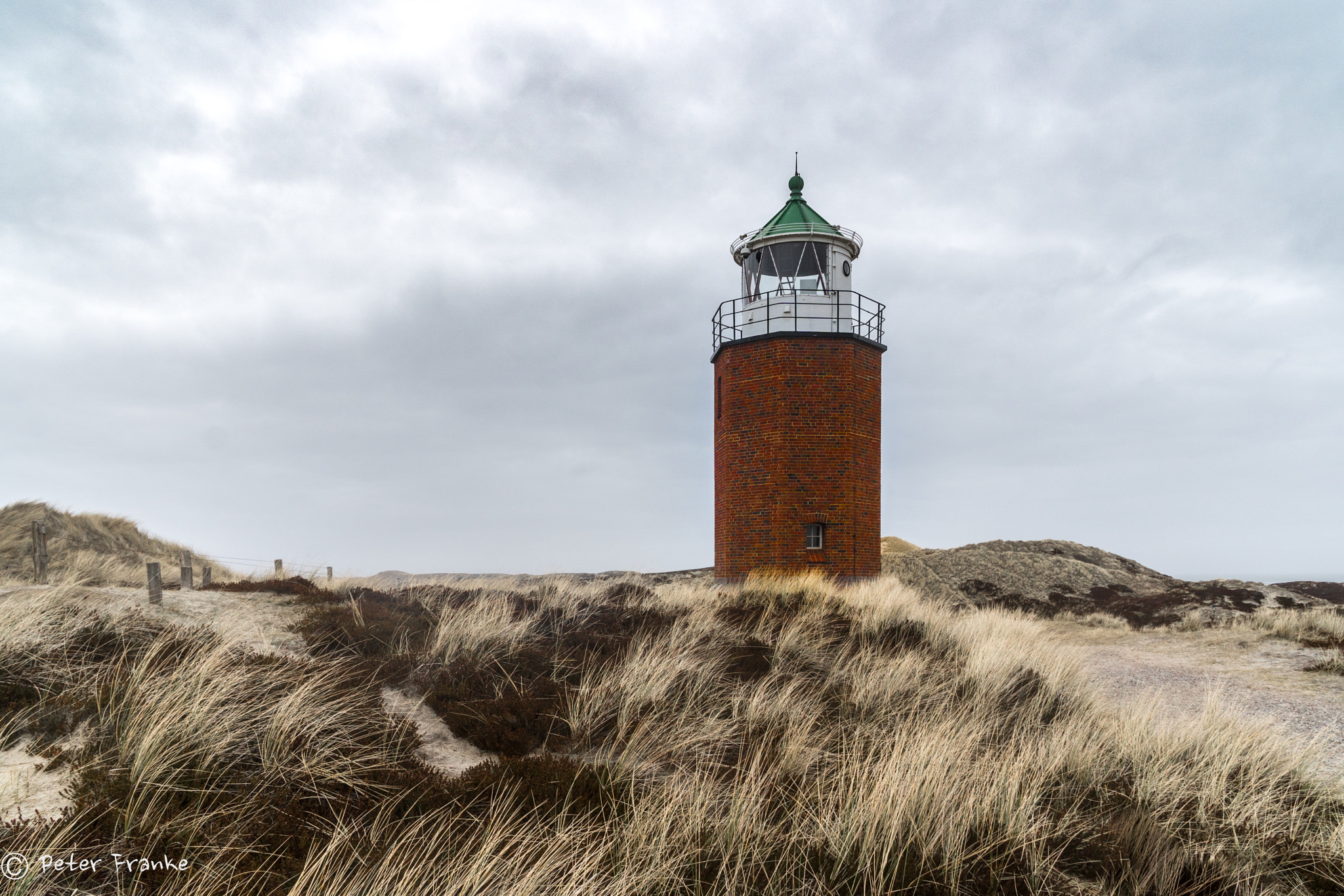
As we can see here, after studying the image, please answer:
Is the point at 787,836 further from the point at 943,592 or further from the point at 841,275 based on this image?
the point at 943,592

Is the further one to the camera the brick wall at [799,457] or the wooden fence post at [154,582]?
the brick wall at [799,457]

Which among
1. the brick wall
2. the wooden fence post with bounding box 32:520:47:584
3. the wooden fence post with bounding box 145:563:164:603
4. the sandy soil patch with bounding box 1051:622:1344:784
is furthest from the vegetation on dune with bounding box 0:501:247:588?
the sandy soil patch with bounding box 1051:622:1344:784

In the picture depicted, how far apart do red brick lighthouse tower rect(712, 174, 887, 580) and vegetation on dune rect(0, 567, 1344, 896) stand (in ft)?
30.4

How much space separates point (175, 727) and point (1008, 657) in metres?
9.21

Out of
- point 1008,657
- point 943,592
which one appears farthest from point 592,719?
point 943,592

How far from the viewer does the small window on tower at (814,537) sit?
714 inches

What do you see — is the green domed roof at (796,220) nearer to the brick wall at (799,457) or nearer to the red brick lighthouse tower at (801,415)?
the red brick lighthouse tower at (801,415)

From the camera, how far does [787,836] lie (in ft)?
14.3

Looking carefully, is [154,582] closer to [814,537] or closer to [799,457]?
[799,457]

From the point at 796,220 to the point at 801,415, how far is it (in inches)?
211
